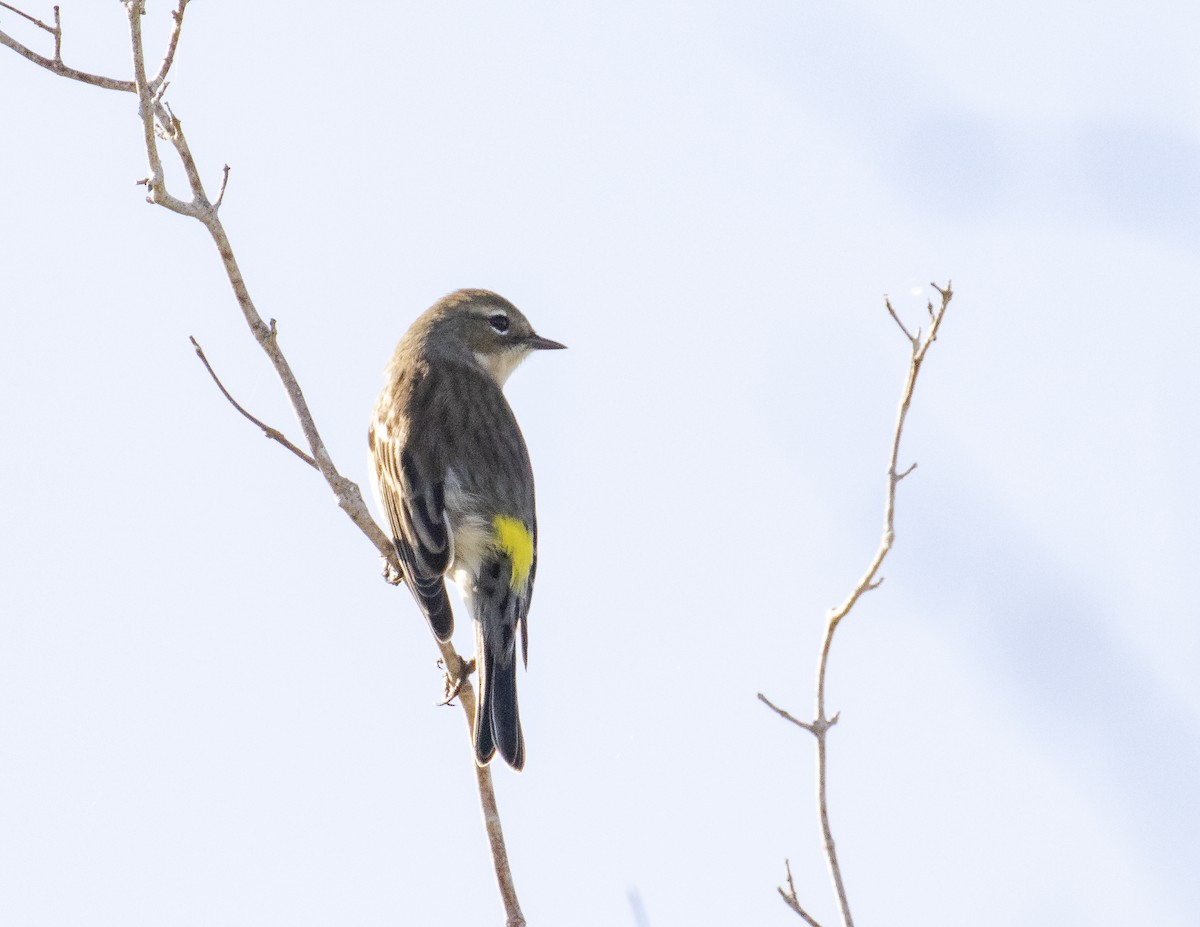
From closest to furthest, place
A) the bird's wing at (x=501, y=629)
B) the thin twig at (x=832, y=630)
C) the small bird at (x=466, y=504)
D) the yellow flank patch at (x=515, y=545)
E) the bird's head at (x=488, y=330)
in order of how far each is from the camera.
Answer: the thin twig at (x=832, y=630)
the bird's wing at (x=501, y=629)
the small bird at (x=466, y=504)
the yellow flank patch at (x=515, y=545)
the bird's head at (x=488, y=330)

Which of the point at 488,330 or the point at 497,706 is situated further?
the point at 488,330

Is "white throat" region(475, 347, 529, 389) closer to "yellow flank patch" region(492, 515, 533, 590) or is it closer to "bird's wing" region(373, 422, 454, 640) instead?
"bird's wing" region(373, 422, 454, 640)

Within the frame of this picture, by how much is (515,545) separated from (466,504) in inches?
12.4

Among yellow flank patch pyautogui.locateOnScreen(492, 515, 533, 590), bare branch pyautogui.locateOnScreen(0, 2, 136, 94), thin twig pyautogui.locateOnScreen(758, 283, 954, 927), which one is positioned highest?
bare branch pyautogui.locateOnScreen(0, 2, 136, 94)

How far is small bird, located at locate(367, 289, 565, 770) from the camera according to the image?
21.1ft

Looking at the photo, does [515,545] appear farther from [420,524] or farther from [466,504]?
[420,524]

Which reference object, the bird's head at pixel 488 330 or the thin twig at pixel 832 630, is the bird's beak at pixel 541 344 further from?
the thin twig at pixel 832 630

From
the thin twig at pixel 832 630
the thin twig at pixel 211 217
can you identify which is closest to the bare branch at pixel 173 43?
the thin twig at pixel 211 217

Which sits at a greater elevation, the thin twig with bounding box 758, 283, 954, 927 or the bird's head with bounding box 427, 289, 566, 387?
the bird's head with bounding box 427, 289, 566, 387

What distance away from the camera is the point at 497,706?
6.16 meters

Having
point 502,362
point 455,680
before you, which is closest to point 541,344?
point 502,362

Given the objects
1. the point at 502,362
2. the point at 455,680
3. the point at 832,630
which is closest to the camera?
the point at 832,630

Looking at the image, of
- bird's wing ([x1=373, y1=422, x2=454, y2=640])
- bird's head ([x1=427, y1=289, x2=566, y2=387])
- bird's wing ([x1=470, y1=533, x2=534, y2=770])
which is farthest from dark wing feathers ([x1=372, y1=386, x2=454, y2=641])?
bird's head ([x1=427, y1=289, x2=566, y2=387])

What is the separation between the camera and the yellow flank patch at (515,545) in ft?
23.0
